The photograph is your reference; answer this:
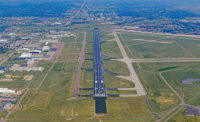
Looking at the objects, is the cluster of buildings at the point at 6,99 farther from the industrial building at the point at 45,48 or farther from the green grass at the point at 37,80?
the industrial building at the point at 45,48

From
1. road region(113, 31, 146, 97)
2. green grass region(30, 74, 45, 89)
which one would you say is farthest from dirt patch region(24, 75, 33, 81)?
road region(113, 31, 146, 97)

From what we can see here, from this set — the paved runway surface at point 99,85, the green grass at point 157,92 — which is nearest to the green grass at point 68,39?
the paved runway surface at point 99,85

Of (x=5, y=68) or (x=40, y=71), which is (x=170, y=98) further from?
(x=5, y=68)

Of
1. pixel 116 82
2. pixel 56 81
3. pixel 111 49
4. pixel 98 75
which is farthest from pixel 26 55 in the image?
pixel 116 82

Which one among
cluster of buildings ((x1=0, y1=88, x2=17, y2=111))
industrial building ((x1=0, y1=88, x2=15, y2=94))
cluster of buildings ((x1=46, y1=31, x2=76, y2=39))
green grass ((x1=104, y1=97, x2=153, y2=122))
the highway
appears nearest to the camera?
green grass ((x1=104, y1=97, x2=153, y2=122))

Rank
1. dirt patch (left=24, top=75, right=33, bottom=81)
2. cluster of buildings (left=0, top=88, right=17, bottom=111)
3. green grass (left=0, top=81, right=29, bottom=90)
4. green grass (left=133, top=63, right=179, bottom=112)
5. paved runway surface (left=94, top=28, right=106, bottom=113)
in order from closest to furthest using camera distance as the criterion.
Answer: cluster of buildings (left=0, top=88, right=17, bottom=111) → paved runway surface (left=94, top=28, right=106, bottom=113) → green grass (left=133, top=63, right=179, bottom=112) → green grass (left=0, top=81, right=29, bottom=90) → dirt patch (left=24, top=75, right=33, bottom=81)

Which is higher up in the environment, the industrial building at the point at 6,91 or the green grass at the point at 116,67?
the green grass at the point at 116,67

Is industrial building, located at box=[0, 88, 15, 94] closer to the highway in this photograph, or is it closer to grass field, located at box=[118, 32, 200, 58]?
the highway

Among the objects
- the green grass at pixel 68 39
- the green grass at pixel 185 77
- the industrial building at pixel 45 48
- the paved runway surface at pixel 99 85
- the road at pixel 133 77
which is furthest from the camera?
the green grass at pixel 68 39

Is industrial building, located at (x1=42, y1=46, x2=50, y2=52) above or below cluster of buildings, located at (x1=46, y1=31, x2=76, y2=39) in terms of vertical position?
below
